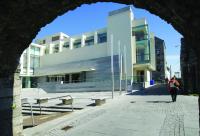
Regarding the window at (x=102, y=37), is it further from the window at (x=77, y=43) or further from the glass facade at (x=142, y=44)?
the glass facade at (x=142, y=44)

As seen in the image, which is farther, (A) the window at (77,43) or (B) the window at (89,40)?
(A) the window at (77,43)

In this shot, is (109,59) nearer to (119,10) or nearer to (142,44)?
(142,44)

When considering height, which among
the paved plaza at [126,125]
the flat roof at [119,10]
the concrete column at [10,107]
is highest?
the flat roof at [119,10]

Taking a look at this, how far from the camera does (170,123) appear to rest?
8.91 meters

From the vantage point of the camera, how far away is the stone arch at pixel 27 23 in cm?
402

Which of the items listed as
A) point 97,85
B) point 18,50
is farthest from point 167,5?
point 97,85

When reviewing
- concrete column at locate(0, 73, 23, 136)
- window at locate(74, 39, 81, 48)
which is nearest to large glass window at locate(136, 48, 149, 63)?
window at locate(74, 39, 81, 48)

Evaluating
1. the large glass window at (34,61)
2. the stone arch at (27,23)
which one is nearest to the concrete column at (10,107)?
the stone arch at (27,23)

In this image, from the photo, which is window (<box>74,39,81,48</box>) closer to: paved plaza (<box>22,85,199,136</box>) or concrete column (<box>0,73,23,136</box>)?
paved plaza (<box>22,85,199,136</box>)

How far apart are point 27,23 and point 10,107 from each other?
2.68 meters

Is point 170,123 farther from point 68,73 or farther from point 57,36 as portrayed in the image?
point 57,36

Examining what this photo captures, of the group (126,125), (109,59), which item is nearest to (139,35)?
(109,59)

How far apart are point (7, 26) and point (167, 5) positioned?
3.75 metres

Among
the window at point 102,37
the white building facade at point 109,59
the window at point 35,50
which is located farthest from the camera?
the window at point 35,50
